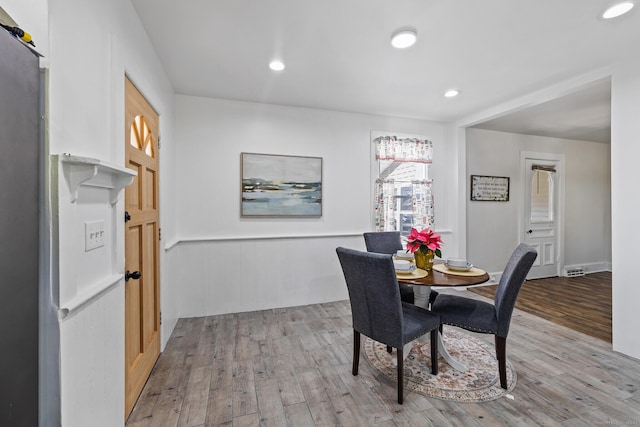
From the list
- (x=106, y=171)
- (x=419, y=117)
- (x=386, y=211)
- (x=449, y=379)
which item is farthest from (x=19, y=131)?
(x=419, y=117)

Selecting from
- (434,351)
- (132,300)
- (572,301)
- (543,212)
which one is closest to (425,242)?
(434,351)

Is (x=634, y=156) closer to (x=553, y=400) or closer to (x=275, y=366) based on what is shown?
(x=553, y=400)

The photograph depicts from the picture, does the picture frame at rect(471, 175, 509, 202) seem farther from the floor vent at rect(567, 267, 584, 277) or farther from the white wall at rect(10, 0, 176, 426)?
the white wall at rect(10, 0, 176, 426)

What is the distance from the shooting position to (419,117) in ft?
13.1

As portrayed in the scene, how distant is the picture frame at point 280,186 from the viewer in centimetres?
337

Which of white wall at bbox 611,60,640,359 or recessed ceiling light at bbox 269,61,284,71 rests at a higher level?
recessed ceiling light at bbox 269,61,284,71

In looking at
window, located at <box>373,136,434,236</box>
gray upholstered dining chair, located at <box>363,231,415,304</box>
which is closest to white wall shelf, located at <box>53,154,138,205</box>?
gray upholstered dining chair, located at <box>363,231,415,304</box>

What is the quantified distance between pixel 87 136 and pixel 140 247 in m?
1.00

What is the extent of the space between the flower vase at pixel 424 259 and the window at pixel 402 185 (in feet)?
4.76

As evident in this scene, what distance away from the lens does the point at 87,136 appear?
1.19 m

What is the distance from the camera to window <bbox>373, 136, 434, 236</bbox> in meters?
3.83

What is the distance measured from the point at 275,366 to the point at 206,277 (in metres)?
1.45

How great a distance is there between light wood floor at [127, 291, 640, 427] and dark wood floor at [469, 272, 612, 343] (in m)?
0.38

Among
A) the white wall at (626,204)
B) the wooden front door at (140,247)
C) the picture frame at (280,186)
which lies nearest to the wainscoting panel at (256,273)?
the picture frame at (280,186)
